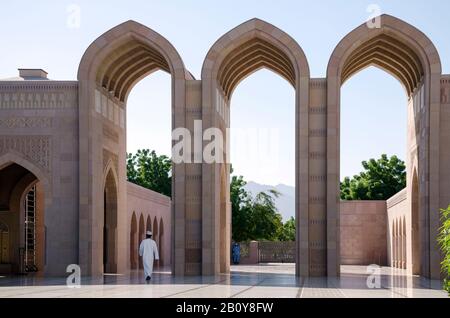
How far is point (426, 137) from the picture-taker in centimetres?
2227

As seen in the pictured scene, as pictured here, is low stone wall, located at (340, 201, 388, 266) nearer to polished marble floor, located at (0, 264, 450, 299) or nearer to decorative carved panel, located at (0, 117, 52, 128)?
polished marble floor, located at (0, 264, 450, 299)

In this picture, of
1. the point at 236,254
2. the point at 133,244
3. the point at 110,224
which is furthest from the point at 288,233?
the point at 110,224

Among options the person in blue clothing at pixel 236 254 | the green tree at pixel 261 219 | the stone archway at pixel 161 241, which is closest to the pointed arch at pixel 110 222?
the stone archway at pixel 161 241

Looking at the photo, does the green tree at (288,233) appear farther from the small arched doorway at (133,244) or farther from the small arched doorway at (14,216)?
the small arched doorway at (14,216)

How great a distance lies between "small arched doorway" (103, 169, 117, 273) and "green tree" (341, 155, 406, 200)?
3034 cm

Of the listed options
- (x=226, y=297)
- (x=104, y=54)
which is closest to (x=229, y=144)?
(x=104, y=54)

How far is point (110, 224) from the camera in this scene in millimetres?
25703

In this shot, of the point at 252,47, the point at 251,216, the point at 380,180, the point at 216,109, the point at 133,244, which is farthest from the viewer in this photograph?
the point at 380,180

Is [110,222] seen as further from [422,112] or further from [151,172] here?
[151,172]

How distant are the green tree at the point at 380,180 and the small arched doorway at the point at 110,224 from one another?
3034 cm

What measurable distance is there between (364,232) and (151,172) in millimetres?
21693

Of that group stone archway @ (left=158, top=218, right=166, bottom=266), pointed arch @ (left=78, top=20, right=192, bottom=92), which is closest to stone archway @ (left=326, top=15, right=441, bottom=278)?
pointed arch @ (left=78, top=20, right=192, bottom=92)

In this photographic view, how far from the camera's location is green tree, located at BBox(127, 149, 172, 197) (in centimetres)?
5647

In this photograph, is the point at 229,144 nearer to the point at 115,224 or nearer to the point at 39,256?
the point at 115,224
